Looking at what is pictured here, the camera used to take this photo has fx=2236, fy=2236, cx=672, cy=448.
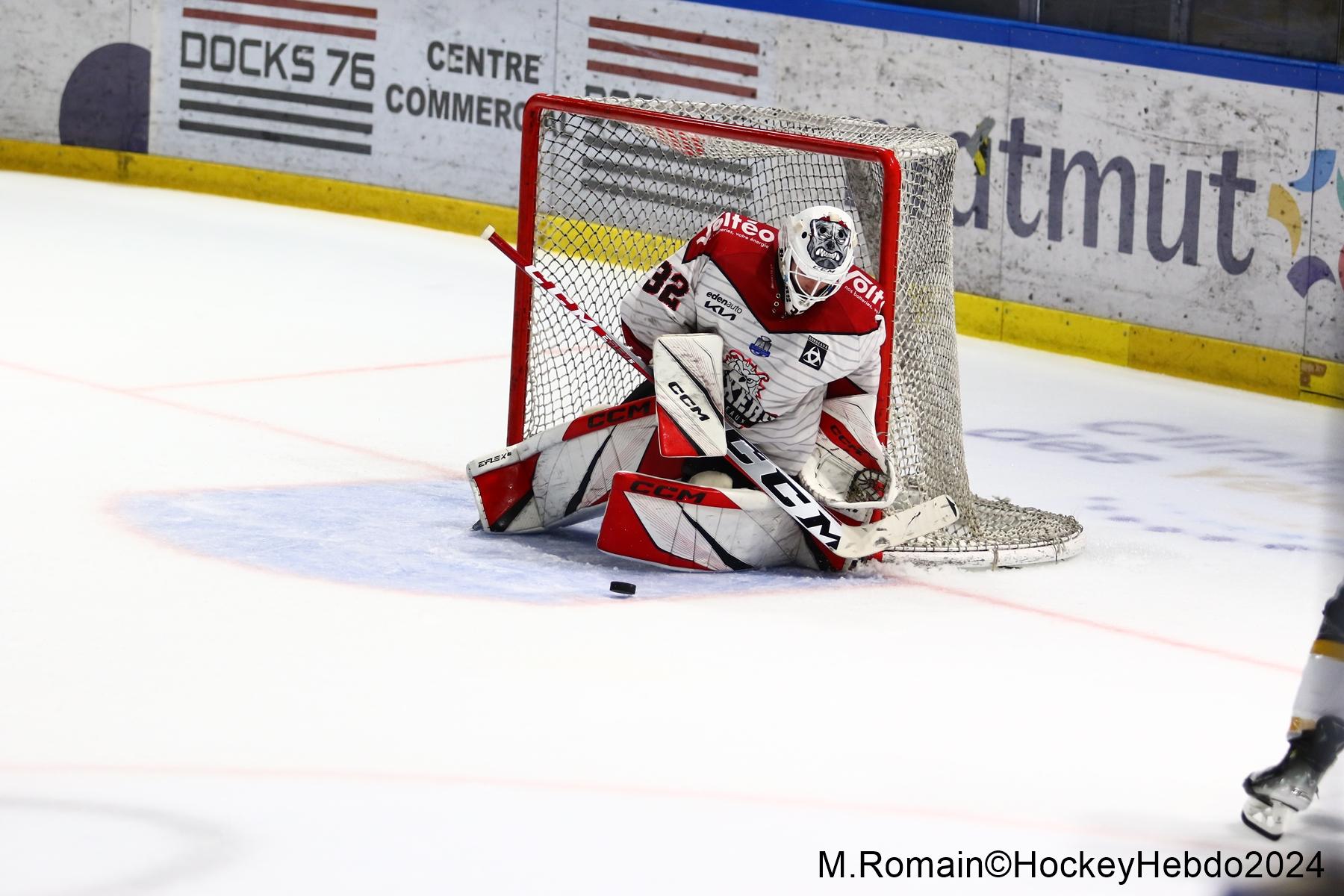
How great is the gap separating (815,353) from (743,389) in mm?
199

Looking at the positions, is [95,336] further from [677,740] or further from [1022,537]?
[677,740]

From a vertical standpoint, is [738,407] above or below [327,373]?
above

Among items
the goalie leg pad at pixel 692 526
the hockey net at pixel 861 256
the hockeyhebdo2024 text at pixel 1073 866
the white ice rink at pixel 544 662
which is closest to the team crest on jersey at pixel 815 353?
the hockey net at pixel 861 256

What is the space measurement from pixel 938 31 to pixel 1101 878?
5.68m

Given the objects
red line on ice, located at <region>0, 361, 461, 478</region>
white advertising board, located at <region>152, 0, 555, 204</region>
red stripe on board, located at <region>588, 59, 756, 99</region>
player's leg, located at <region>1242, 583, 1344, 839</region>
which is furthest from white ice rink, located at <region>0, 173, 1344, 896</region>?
white advertising board, located at <region>152, 0, 555, 204</region>

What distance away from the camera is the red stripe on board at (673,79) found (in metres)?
9.43

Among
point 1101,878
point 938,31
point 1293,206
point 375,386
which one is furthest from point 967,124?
point 1101,878

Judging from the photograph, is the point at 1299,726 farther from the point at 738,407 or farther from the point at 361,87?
the point at 361,87

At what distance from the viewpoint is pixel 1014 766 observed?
3.98m

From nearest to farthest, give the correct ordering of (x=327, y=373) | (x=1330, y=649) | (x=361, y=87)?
(x=1330, y=649), (x=327, y=373), (x=361, y=87)

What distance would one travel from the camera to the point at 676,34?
31.4 feet

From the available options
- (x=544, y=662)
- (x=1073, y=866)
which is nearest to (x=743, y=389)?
(x=544, y=662)

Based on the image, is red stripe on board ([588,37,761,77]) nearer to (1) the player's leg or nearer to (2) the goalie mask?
(2) the goalie mask

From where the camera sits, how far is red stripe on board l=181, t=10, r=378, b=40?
10602 millimetres
